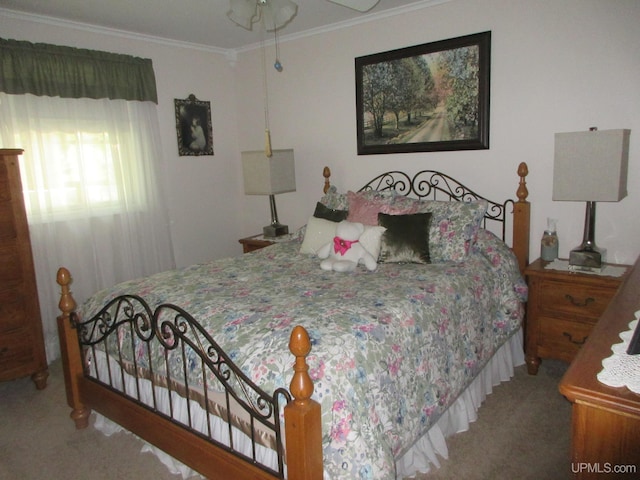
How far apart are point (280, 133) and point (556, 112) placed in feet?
7.78

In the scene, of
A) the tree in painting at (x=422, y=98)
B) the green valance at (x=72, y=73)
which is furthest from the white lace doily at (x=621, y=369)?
the green valance at (x=72, y=73)

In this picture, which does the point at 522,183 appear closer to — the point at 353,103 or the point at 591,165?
the point at 591,165

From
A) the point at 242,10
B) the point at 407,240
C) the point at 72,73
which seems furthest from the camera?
the point at 72,73

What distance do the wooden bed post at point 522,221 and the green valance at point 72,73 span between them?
298cm

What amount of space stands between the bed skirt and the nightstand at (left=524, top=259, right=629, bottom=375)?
14 centimetres

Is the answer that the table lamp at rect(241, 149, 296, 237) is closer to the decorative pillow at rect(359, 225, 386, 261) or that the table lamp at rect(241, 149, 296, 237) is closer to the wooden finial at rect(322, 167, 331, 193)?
the wooden finial at rect(322, 167, 331, 193)

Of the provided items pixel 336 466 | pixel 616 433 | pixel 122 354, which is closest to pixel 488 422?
pixel 336 466

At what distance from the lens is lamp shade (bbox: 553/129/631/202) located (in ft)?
7.88

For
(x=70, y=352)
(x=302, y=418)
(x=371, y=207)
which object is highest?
(x=371, y=207)

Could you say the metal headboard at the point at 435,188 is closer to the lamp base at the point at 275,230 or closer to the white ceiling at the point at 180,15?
the lamp base at the point at 275,230

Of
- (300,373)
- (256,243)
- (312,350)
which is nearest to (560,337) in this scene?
(312,350)

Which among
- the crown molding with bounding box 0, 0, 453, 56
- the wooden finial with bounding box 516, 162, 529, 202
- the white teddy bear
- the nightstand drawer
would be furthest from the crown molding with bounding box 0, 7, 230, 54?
the nightstand drawer

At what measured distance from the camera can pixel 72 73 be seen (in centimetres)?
336

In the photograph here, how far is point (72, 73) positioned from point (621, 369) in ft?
12.2
